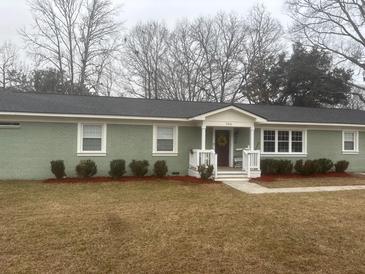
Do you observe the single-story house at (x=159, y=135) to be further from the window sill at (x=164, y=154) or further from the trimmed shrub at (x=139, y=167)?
the trimmed shrub at (x=139, y=167)

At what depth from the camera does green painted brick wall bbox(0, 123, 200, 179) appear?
1395 centimetres

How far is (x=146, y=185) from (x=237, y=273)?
27.5 feet

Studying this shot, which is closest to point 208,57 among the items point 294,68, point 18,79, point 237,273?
point 294,68

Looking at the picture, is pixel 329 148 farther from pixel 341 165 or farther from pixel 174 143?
pixel 174 143

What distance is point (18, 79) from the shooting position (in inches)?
1352

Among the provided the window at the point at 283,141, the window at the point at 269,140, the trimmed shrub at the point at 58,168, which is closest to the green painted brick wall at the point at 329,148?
the window at the point at 283,141

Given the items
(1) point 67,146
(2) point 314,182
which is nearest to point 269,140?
(2) point 314,182

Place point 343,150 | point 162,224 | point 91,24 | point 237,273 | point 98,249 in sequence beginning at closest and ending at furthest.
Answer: point 237,273 → point 98,249 → point 162,224 → point 343,150 → point 91,24

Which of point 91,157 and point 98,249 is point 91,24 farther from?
point 98,249

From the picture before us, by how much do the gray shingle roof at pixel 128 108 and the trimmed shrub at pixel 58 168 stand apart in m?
2.04

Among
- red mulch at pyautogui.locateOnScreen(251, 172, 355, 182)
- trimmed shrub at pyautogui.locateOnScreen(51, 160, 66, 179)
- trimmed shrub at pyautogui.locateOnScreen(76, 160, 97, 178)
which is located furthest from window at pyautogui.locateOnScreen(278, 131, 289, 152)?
trimmed shrub at pyautogui.locateOnScreen(51, 160, 66, 179)

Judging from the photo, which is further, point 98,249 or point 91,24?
point 91,24

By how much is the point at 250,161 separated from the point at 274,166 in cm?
161

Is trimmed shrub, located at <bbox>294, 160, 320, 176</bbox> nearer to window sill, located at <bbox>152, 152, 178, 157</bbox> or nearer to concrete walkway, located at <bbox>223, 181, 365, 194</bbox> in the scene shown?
concrete walkway, located at <bbox>223, 181, 365, 194</bbox>
